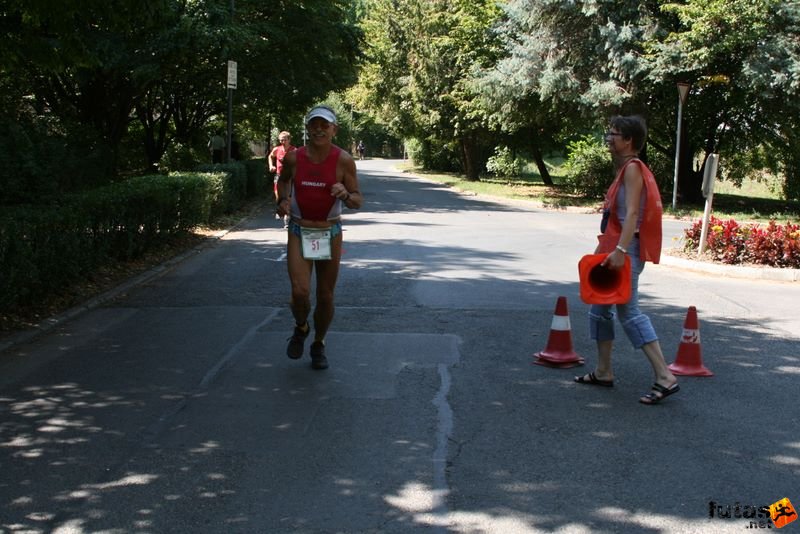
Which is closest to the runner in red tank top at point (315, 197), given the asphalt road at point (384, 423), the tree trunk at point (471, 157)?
the asphalt road at point (384, 423)

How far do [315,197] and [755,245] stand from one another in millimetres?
8403

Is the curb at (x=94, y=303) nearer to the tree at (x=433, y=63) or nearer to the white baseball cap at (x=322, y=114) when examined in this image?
the white baseball cap at (x=322, y=114)

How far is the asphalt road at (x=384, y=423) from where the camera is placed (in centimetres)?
384

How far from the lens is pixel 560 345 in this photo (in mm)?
6574

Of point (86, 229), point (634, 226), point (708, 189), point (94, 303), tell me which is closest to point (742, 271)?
point (708, 189)

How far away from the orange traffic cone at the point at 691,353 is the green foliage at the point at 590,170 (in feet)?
77.3

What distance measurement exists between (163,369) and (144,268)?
5.15m

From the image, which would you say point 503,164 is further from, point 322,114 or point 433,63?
point 322,114

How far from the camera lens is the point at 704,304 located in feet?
31.1

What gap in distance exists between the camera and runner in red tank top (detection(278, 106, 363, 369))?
602 cm

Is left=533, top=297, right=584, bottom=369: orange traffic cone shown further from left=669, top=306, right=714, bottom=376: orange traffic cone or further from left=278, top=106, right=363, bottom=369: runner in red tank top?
left=278, top=106, right=363, bottom=369: runner in red tank top

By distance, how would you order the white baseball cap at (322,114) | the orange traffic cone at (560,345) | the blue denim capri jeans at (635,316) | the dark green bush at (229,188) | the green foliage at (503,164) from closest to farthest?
the blue denim capri jeans at (635,316), the white baseball cap at (322,114), the orange traffic cone at (560,345), the dark green bush at (229,188), the green foliage at (503,164)

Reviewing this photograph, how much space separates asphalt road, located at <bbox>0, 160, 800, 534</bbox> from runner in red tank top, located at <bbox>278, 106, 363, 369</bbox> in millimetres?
837

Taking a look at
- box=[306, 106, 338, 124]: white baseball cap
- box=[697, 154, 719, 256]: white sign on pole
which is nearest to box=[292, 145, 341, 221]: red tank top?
box=[306, 106, 338, 124]: white baseball cap
